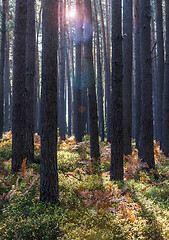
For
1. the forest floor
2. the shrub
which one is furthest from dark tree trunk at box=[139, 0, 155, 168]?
the shrub

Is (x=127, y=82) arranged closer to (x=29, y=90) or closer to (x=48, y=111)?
(x=29, y=90)

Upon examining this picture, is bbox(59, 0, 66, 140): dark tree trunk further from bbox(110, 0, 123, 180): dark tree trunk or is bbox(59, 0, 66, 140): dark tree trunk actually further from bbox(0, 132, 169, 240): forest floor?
bbox(0, 132, 169, 240): forest floor

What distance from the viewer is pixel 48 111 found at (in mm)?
4977

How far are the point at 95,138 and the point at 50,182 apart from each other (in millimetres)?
4524

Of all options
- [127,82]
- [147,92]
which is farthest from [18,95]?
[127,82]

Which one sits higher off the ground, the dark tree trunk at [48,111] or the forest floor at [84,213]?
the dark tree trunk at [48,111]

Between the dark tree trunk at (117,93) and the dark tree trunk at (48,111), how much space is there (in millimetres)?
2286

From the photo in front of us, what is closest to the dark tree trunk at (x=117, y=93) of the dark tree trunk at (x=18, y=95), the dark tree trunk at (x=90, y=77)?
the dark tree trunk at (x=90, y=77)

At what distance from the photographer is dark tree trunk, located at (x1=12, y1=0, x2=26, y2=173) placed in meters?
7.39

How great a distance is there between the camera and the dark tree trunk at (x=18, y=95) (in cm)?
739

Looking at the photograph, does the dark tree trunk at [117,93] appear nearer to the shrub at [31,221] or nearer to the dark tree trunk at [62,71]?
the shrub at [31,221]

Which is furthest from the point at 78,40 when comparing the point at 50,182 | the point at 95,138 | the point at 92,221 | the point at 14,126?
the point at 92,221

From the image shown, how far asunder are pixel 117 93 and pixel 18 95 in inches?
126

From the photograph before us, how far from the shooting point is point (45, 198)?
5012 mm
